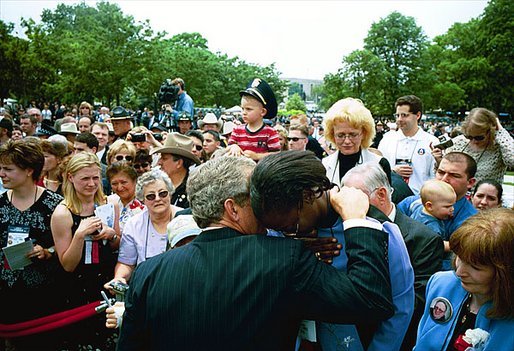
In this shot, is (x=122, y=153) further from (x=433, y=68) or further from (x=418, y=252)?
(x=433, y=68)

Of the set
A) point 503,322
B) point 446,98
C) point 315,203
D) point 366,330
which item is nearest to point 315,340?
point 366,330

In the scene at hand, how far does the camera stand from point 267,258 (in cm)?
158

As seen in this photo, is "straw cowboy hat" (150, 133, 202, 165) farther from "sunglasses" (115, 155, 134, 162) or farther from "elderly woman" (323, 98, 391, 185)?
"elderly woman" (323, 98, 391, 185)

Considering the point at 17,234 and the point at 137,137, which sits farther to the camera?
the point at 137,137

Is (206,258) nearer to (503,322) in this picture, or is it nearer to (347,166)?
(503,322)

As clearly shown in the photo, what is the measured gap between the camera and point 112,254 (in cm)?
378

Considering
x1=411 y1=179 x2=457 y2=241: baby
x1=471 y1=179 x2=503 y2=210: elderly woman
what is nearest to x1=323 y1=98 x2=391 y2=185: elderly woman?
x1=411 y1=179 x2=457 y2=241: baby

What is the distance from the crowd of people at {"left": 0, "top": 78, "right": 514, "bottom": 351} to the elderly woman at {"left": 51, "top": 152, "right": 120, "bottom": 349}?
0.04 feet

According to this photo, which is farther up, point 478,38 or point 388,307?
point 478,38

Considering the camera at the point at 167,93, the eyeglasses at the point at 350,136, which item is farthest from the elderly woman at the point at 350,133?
the camera at the point at 167,93

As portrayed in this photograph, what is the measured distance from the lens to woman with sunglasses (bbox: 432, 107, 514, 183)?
483cm

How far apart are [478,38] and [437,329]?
164 feet

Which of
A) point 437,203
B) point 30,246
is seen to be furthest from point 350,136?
point 30,246

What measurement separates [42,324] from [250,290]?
2.65 meters
